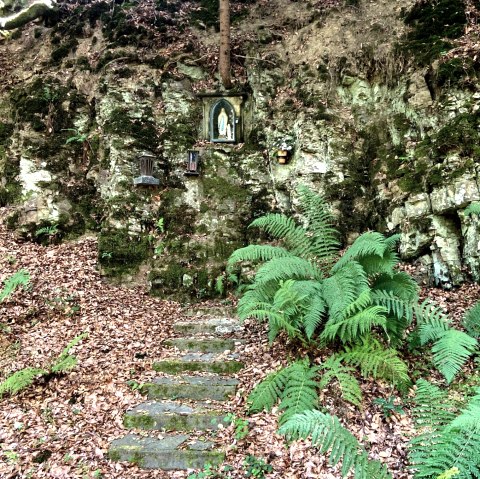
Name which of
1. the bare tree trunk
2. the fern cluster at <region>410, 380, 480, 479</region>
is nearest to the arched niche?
the bare tree trunk

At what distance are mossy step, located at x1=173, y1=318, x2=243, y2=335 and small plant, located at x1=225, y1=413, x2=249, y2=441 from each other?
1902 mm

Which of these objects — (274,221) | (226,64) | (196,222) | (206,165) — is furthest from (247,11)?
Answer: (274,221)

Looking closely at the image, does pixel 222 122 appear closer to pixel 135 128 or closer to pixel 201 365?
pixel 135 128

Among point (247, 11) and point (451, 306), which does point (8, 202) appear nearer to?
point (247, 11)

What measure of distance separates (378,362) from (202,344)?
2.54 meters

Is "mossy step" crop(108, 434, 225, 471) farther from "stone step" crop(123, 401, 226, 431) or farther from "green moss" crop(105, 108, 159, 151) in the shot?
"green moss" crop(105, 108, 159, 151)

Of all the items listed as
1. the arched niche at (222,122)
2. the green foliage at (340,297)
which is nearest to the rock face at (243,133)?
the arched niche at (222,122)

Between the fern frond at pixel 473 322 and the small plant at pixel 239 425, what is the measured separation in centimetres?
274

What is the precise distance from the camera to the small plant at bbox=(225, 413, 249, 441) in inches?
142

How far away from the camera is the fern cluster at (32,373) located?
4434 mm

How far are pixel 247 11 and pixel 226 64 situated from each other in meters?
2.68

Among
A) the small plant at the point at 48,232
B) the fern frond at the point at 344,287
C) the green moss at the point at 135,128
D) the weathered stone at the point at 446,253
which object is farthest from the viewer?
the green moss at the point at 135,128

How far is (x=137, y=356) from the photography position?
520cm

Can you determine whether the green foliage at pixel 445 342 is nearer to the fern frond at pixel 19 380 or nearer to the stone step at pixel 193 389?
the stone step at pixel 193 389
